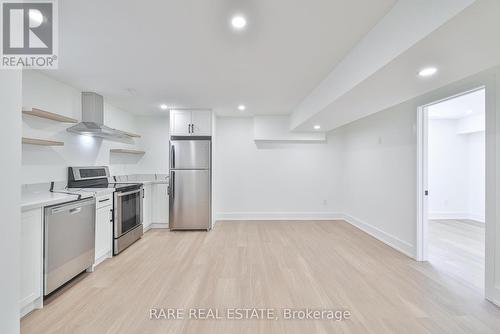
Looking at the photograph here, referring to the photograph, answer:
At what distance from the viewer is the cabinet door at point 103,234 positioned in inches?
115

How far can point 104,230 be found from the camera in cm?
308

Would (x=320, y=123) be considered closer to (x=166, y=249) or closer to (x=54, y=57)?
(x=166, y=249)

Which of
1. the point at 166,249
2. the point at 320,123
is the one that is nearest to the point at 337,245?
the point at 320,123

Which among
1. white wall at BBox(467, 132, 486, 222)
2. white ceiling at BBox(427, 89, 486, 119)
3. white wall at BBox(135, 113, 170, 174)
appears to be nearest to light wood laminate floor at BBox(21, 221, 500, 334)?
white wall at BBox(135, 113, 170, 174)

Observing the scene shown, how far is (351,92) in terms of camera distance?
7.84ft

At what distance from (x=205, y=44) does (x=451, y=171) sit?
643 centimetres

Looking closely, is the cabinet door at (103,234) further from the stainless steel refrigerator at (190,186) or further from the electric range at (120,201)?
the stainless steel refrigerator at (190,186)

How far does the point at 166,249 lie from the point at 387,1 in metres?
3.90

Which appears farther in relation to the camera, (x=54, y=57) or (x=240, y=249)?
(x=240, y=249)

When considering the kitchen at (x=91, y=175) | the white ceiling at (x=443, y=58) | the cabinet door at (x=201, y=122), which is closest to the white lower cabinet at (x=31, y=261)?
the kitchen at (x=91, y=175)

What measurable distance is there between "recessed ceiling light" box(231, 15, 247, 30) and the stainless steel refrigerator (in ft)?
9.32

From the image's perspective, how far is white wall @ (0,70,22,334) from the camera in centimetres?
102

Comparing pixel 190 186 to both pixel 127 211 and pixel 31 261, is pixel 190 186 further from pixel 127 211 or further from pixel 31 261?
pixel 31 261

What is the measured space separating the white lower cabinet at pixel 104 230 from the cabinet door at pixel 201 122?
2012 millimetres
